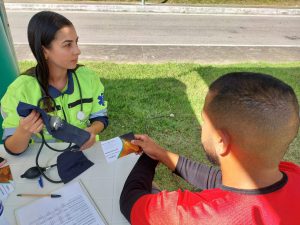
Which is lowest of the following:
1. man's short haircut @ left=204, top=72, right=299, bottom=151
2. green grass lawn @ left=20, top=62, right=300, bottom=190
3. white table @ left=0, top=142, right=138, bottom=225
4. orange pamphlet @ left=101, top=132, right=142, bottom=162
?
green grass lawn @ left=20, top=62, right=300, bottom=190

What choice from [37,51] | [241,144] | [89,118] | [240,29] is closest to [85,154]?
[89,118]

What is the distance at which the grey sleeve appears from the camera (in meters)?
1.69

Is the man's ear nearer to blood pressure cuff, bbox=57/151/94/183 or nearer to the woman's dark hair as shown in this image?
blood pressure cuff, bbox=57/151/94/183

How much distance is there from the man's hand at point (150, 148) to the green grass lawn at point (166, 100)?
1255 mm

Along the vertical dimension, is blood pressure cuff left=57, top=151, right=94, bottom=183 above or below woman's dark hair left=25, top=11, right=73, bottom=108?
below

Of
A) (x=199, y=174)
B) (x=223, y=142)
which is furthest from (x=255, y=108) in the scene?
(x=199, y=174)

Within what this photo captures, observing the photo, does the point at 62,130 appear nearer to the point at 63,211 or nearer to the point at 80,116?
the point at 63,211

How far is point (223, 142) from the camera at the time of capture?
112 cm

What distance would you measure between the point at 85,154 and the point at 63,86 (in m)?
0.52

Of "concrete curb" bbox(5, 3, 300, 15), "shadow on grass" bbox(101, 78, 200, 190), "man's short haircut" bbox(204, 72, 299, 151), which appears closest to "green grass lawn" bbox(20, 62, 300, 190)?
"shadow on grass" bbox(101, 78, 200, 190)

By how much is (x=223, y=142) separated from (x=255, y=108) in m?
0.16

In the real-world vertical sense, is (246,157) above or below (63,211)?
above

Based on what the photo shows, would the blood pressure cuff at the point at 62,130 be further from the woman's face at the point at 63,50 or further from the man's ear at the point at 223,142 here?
the man's ear at the point at 223,142

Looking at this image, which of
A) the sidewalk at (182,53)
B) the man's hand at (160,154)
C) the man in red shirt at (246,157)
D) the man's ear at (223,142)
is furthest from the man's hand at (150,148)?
the sidewalk at (182,53)
